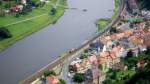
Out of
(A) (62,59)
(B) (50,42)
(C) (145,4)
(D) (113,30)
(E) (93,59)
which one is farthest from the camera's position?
(C) (145,4)

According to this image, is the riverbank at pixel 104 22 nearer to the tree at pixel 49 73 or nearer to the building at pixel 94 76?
the tree at pixel 49 73

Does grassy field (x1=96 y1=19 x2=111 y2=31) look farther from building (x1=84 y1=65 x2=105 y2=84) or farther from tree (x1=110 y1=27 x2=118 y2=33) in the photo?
building (x1=84 y1=65 x2=105 y2=84)

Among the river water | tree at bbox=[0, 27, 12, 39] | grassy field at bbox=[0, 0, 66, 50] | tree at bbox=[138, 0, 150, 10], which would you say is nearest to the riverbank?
the river water

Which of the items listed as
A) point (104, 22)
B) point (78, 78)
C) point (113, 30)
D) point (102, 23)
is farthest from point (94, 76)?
point (104, 22)

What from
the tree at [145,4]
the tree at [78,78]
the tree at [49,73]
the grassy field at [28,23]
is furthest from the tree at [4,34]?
the tree at [145,4]

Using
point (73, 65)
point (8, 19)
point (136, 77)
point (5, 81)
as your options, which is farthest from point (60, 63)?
point (8, 19)

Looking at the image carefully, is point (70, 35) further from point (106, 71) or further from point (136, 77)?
point (136, 77)

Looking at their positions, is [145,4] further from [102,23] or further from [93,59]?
[93,59]

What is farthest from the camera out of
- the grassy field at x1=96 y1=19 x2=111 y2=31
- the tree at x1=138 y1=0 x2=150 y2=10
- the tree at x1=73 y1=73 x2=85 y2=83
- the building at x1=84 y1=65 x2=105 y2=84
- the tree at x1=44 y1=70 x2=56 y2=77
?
the tree at x1=138 y1=0 x2=150 y2=10
